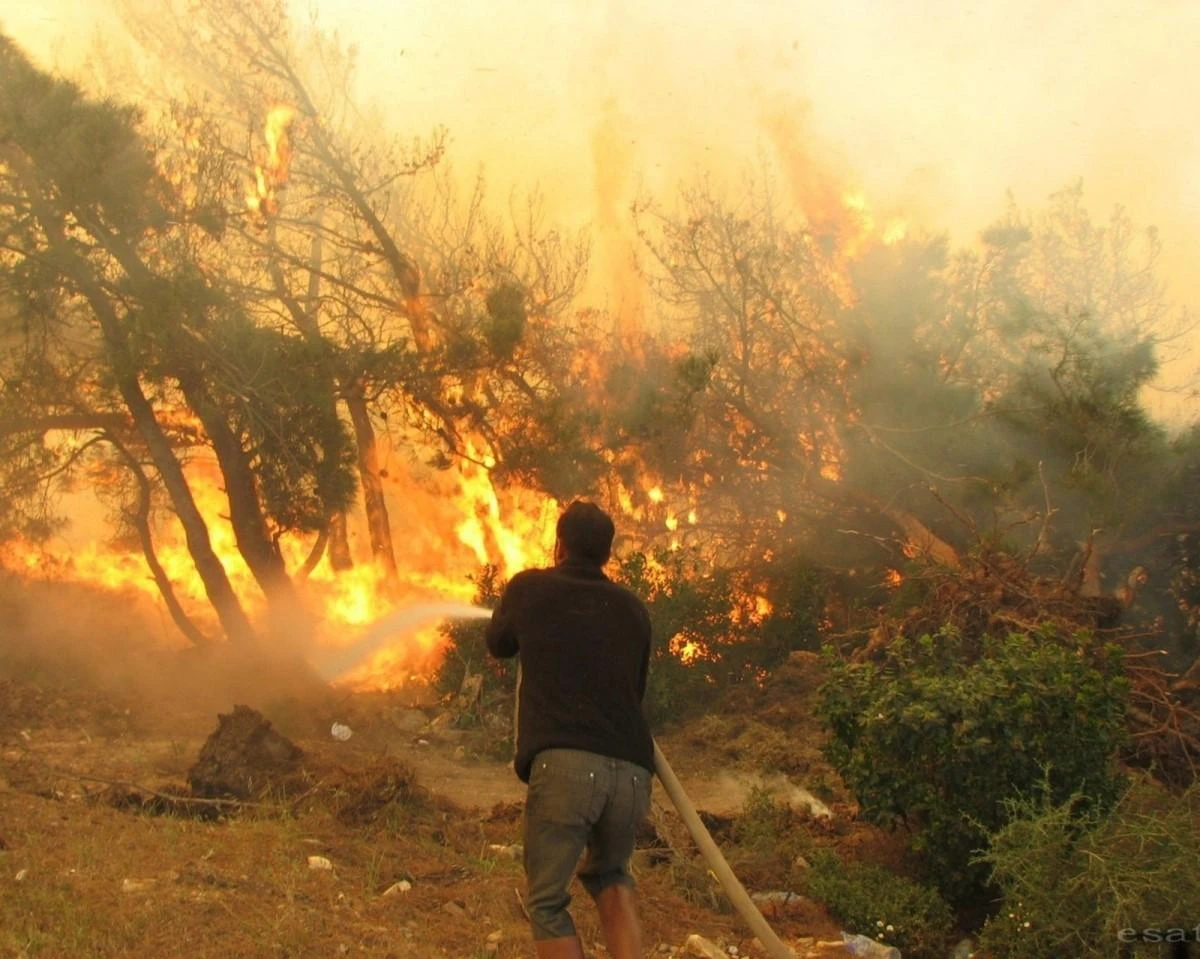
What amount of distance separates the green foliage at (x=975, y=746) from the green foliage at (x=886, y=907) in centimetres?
25

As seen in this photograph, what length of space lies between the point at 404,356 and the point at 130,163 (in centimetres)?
346

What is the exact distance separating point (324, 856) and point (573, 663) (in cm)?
302

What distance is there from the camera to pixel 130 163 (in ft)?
40.9

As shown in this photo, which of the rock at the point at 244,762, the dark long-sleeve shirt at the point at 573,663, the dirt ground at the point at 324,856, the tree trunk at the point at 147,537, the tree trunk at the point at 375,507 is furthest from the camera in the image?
the tree trunk at the point at 375,507

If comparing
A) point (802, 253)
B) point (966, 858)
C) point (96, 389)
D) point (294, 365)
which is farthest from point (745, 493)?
point (966, 858)

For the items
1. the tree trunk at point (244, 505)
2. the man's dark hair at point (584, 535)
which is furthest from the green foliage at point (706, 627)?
the man's dark hair at point (584, 535)

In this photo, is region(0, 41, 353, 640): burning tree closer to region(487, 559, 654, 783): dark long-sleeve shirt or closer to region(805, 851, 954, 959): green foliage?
region(805, 851, 954, 959): green foliage

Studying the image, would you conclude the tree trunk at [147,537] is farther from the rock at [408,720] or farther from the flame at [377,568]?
the rock at [408,720]

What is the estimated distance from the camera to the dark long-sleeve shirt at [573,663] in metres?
4.08

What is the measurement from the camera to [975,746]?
20.4ft

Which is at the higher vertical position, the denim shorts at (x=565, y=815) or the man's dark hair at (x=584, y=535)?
the man's dark hair at (x=584, y=535)

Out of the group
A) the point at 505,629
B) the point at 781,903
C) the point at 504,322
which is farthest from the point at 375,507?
the point at 505,629

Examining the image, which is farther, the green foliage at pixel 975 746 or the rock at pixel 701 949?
the green foliage at pixel 975 746

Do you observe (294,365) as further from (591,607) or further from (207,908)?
(591,607)
